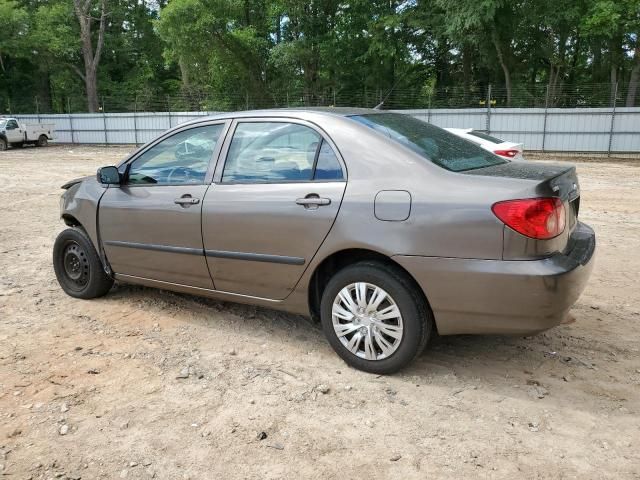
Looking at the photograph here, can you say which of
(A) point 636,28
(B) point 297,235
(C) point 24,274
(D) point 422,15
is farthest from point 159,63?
(B) point 297,235

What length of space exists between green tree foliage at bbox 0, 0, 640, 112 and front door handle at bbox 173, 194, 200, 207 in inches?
812

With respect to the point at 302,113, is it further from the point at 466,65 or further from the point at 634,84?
the point at 466,65

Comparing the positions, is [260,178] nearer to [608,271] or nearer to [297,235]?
[297,235]

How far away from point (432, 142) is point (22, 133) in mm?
27722

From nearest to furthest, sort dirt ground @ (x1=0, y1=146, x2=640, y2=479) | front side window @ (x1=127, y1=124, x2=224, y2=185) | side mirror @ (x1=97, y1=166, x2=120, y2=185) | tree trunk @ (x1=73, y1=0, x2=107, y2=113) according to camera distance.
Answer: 1. dirt ground @ (x1=0, y1=146, x2=640, y2=479)
2. front side window @ (x1=127, y1=124, x2=224, y2=185)
3. side mirror @ (x1=97, y1=166, x2=120, y2=185)
4. tree trunk @ (x1=73, y1=0, x2=107, y2=113)

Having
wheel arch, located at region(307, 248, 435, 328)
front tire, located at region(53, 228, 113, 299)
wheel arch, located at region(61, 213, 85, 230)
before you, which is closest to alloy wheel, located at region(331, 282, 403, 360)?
wheel arch, located at region(307, 248, 435, 328)

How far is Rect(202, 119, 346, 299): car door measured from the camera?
3.53 m

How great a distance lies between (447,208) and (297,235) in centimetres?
96

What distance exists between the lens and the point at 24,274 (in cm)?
586

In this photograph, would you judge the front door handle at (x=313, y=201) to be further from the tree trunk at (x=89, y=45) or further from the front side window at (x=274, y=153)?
the tree trunk at (x=89, y=45)

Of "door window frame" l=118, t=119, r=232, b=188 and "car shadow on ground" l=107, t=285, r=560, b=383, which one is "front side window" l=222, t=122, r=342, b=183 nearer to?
"door window frame" l=118, t=119, r=232, b=188

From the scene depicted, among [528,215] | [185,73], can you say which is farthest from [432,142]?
[185,73]

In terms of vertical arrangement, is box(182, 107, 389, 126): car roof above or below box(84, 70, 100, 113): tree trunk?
below

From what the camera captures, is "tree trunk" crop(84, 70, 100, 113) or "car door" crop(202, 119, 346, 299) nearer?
"car door" crop(202, 119, 346, 299)
